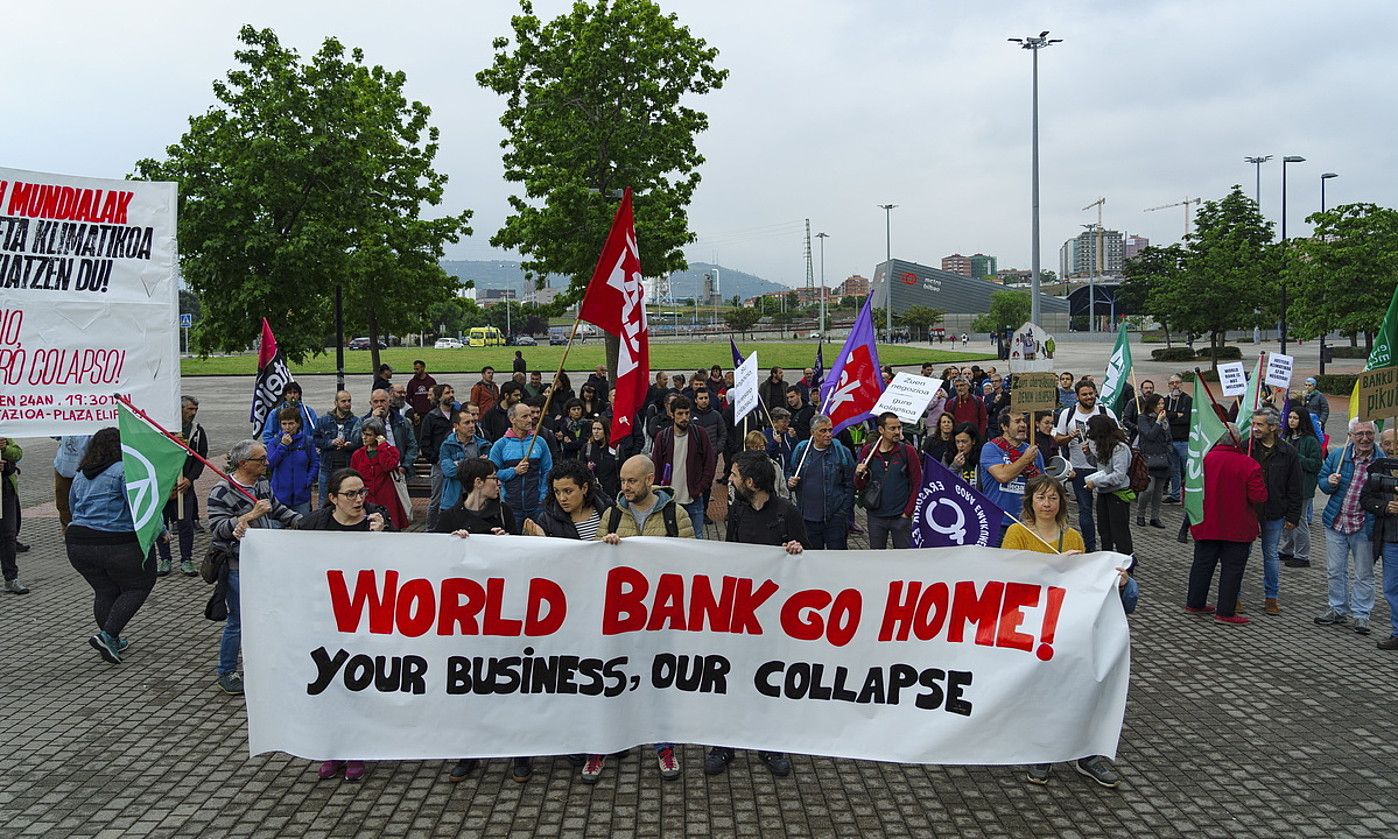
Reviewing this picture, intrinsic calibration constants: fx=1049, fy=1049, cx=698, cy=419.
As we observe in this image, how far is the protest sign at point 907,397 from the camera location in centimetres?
1021

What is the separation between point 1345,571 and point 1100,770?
173 inches

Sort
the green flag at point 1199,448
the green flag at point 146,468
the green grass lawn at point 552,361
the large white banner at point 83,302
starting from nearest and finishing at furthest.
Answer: the green flag at point 146,468, the large white banner at point 83,302, the green flag at point 1199,448, the green grass lawn at point 552,361

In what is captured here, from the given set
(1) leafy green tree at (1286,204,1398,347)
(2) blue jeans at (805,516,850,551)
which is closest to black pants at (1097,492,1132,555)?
(2) blue jeans at (805,516,850,551)

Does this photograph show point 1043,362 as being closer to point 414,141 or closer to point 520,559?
point 520,559

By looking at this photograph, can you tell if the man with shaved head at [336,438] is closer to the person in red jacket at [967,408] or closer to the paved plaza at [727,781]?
the paved plaza at [727,781]

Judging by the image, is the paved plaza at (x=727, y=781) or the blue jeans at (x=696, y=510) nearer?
the paved plaza at (x=727, y=781)

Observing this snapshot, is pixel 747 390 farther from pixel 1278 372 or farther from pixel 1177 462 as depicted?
pixel 1278 372

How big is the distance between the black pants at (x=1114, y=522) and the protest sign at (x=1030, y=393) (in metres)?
1.03

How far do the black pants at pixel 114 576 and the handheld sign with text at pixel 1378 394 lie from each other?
9406 millimetres

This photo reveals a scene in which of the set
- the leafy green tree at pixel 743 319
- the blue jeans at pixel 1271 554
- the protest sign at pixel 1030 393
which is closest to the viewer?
the blue jeans at pixel 1271 554

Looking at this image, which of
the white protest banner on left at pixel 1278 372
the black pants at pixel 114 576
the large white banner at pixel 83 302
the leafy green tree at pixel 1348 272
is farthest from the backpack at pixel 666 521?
the leafy green tree at pixel 1348 272

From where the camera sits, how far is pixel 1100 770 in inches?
215

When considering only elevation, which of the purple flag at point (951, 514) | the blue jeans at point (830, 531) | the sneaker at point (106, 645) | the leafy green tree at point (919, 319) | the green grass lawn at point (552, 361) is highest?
the leafy green tree at point (919, 319)

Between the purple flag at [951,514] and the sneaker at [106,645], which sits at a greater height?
the purple flag at [951,514]
